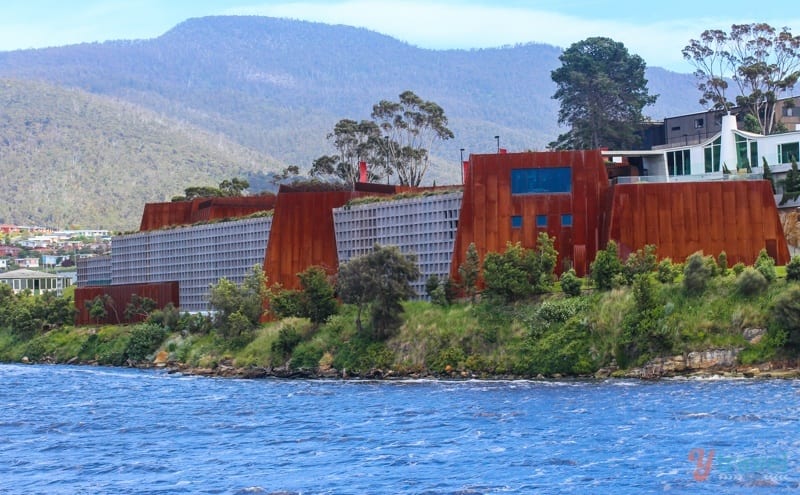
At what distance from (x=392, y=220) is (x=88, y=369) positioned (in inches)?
1031

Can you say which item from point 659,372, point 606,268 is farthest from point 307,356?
point 659,372

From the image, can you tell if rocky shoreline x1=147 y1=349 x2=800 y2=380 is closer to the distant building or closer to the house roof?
the distant building

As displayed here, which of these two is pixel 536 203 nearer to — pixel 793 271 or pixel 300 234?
pixel 793 271

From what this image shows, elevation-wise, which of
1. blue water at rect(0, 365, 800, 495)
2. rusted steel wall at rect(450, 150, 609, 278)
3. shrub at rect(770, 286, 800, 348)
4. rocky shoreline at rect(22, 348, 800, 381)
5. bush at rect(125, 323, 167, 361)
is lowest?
blue water at rect(0, 365, 800, 495)

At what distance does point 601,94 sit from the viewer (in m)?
135

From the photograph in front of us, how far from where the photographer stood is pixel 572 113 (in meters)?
140

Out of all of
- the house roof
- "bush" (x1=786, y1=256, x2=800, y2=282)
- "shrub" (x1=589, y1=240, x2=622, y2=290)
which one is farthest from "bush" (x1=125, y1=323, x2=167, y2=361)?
the house roof

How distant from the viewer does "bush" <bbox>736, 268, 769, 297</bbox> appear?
65188mm

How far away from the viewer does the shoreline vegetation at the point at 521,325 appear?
64.2 metres

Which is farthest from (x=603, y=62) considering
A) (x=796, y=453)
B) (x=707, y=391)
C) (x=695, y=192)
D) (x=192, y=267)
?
(x=796, y=453)

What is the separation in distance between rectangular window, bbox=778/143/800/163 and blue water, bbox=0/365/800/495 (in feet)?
97.6

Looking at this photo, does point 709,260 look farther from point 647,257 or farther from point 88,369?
point 88,369

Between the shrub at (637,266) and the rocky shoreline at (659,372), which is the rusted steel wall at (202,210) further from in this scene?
the shrub at (637,266)

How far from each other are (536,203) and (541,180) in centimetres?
149
